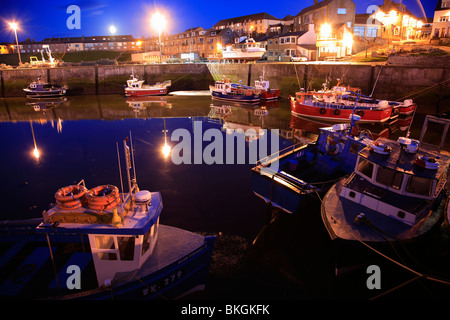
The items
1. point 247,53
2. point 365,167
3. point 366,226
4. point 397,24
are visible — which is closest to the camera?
point 366,226

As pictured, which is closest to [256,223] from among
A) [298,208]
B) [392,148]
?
[298,208]

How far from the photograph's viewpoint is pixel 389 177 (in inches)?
366

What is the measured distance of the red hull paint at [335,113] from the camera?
84.8ft

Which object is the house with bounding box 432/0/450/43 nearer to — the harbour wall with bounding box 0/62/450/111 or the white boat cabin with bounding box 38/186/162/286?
the harbour wall with bounding box 0/62/450/111

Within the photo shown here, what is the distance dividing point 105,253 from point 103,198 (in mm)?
1415

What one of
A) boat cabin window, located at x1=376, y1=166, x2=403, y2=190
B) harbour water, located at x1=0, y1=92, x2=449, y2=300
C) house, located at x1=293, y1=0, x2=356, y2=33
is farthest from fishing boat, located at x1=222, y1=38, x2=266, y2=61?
boat cabin window, located at x1=376, y1=166, x2=403, y2=190

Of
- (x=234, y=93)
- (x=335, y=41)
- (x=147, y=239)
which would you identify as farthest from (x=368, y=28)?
(x=147, y=239)

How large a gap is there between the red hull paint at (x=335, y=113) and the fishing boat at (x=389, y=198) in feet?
56.0

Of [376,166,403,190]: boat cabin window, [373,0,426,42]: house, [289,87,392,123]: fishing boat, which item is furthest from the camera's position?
[373,0,426,42]: house

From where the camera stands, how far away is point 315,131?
25094mm

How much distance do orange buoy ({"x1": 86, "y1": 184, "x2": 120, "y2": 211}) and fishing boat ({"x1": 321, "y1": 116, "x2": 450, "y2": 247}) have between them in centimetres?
618

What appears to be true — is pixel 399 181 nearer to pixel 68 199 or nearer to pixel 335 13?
pixel 68 199

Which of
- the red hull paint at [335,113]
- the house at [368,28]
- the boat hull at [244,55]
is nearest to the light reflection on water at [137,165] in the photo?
the red hull paint at [335,113]

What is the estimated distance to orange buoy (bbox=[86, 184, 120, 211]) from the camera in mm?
6460
